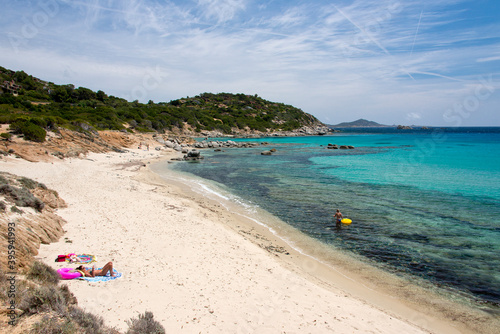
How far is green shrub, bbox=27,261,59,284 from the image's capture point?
622 centimetres

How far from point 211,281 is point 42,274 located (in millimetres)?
4096

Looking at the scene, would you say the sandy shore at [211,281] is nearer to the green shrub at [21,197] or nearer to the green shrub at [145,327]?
the green shrub at [145,327]

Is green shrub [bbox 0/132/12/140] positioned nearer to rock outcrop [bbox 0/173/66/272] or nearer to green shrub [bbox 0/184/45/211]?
rock outcrop [bbox 0/173/66/272]

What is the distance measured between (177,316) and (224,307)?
3.88 feet

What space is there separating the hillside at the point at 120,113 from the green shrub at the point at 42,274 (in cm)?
2714

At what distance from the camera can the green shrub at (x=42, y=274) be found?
20.4ft

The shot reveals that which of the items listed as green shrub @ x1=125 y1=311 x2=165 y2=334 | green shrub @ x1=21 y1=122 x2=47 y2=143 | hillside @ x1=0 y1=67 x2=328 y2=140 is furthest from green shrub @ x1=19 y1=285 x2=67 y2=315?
hillside @ x1=0 y1=67 x2=328 y2=140

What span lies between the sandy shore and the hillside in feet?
76.4

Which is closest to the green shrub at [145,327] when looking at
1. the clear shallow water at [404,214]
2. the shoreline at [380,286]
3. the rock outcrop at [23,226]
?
the rock outcrop at [23,226]

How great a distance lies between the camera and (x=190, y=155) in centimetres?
4434

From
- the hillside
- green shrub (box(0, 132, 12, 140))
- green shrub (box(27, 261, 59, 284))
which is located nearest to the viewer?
green shrub (box(27, 261, 59, 284))

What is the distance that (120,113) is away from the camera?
71312 mm

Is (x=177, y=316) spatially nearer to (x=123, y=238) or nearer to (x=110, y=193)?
(x=123, y=238)

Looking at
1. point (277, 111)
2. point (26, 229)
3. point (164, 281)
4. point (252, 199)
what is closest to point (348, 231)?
point (252, 199)
